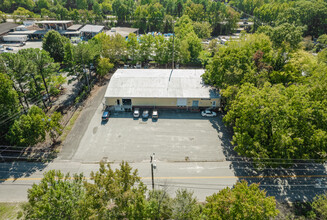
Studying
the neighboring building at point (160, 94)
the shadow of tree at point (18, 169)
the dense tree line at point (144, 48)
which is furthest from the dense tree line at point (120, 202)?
the dense tree line at point (144, 48)

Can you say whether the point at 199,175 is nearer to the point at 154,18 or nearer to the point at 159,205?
the point at 159,205

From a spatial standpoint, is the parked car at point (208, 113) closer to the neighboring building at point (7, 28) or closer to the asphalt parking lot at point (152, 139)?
the asphalt parking lot at point (152, 139)

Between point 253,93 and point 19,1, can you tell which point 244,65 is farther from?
point 19,1

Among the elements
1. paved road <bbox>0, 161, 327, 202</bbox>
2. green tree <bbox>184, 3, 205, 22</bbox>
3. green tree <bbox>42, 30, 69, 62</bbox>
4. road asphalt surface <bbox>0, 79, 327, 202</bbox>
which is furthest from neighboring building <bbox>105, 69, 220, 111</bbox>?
green tree <bbox>184, 3, 205, 22</bbox>

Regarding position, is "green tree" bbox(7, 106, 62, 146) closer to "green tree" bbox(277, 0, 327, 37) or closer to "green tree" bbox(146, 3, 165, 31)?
"green tree" bbox(146, 3, 165, 31)

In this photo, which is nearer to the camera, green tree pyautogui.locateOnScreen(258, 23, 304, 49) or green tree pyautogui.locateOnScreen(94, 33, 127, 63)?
green tree pyautogui.locateOnScreen(258, 23, 304, 49)

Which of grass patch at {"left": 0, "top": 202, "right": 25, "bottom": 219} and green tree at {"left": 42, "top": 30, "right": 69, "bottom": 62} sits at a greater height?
green tree at {"left": 42, "top": 30, "right": 69, "bottom": 62}

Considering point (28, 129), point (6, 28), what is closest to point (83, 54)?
point (28, 129)
